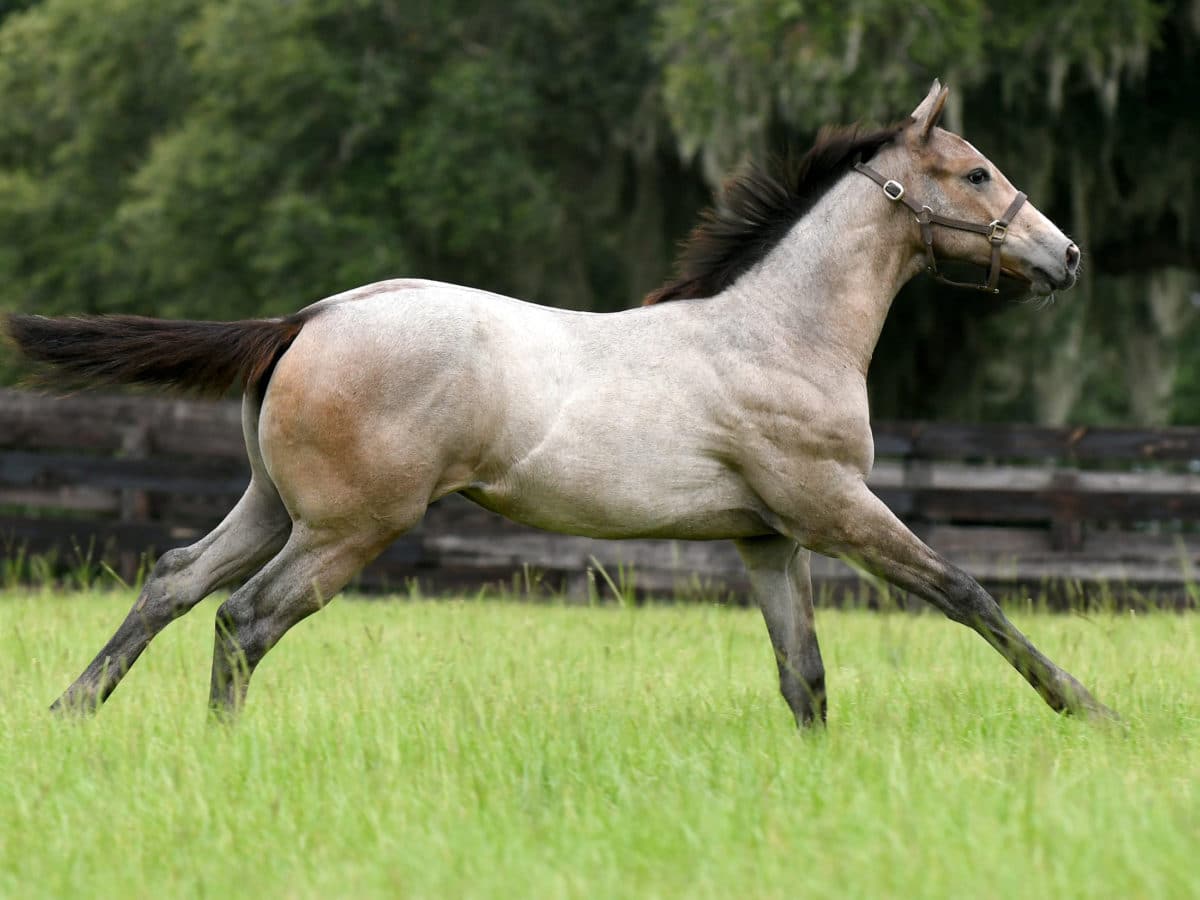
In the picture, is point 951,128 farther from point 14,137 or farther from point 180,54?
point 14,137

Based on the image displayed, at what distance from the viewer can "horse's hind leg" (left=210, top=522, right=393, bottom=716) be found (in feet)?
15.4

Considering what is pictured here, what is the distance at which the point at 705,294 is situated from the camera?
5191 millimetres

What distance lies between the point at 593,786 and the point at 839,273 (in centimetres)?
220

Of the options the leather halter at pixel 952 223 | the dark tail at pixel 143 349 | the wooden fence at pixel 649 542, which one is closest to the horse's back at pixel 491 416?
the dark tail at pixel 143 349

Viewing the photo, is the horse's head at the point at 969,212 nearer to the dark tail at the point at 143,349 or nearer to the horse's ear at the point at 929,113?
the horse's ear at the point at 929,113

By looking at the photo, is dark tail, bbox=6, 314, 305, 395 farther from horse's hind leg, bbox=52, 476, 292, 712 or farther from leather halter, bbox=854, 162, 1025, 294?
leather halter, bbox=854, 162, 1025, 294

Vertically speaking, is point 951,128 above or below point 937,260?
below

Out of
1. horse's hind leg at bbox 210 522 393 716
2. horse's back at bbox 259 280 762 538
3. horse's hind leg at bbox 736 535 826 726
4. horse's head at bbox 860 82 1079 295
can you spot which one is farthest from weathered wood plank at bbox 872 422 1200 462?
horse's hind leg at bbox 210 522 393 716

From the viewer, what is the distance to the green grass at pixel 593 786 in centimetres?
304

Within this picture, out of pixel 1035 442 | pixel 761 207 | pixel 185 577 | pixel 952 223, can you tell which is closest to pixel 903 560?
pixel 952 223

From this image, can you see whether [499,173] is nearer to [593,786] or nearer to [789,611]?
[789,611]

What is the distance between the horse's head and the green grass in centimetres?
151

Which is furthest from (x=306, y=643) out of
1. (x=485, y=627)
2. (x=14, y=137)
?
(x=14, y=137)

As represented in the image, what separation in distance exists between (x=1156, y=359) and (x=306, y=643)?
41.1ft
